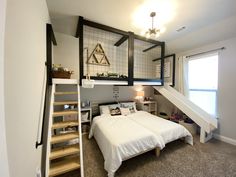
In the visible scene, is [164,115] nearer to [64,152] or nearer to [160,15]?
[160,15]

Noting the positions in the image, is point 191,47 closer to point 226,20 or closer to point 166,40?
point 166,40

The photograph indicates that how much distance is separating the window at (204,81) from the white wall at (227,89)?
0.14 meters

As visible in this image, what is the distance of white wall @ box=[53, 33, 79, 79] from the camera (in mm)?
3049

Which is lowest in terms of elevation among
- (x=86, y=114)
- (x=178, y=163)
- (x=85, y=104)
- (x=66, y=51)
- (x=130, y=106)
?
(x=178, y=163)

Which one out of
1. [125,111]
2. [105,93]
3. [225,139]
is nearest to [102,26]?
[105,93]

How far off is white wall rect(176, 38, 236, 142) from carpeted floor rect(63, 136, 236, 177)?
0.43m

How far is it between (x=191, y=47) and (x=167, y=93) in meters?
1.65

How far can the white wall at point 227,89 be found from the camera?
8.68 feet

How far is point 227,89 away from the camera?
2.75 metres

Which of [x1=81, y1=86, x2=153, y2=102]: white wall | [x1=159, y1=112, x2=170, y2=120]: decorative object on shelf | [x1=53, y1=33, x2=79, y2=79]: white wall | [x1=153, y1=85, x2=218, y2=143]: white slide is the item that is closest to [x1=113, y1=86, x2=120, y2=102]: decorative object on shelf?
[x1=81, y1=86, x2=153, y2=102]: white wall

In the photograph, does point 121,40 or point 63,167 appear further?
point 121,40

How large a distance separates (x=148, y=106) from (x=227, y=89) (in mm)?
2325

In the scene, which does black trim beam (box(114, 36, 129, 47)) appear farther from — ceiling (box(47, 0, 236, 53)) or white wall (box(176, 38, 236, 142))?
white wall (box(176, 38, 236, 142))

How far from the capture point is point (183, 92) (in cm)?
367
